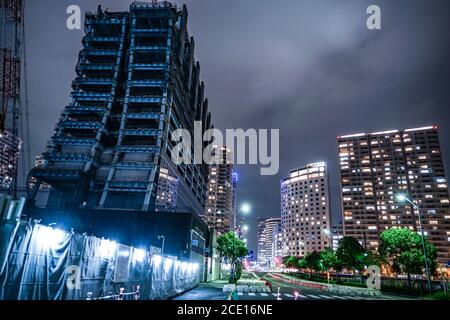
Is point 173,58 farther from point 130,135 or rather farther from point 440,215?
point 440,215

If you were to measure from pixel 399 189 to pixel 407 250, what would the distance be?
6715 inches

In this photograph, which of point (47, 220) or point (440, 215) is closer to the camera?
point (47, 220)

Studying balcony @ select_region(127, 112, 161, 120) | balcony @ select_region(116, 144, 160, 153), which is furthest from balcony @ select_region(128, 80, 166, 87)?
balcony @ select_region(116, 144, 160, 153)

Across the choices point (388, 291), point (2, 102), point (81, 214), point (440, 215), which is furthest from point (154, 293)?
point (440, 215)

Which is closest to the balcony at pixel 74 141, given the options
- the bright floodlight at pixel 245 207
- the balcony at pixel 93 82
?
the balcony at pixel 93 82

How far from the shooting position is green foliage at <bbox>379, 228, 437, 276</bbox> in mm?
38625

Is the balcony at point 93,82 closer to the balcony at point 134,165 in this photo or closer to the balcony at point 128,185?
the balcony at point 134,165

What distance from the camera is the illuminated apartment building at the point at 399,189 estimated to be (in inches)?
6713

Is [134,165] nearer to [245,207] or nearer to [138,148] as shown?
[138,148]

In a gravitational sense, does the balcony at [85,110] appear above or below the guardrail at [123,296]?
above

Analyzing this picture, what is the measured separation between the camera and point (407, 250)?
39.9 meters

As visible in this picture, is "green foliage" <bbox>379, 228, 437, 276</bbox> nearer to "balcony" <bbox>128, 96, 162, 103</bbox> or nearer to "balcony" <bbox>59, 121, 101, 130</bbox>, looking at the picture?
"balcony" <bbox>128, 96, 162, 103</bbox>

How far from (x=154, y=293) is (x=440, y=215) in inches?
7742
